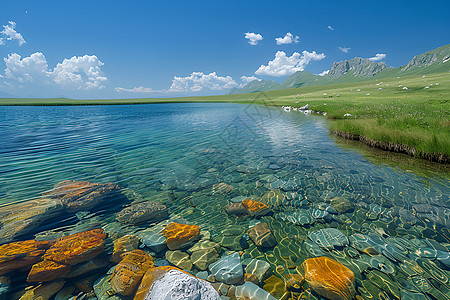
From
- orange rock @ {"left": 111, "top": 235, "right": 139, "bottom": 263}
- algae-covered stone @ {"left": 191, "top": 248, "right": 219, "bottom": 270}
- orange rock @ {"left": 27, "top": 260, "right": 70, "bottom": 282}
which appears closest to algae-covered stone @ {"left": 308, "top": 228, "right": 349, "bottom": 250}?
algae-covered stone @ {"left": 191, "top": 248, "right": 219, "bottom": 270}

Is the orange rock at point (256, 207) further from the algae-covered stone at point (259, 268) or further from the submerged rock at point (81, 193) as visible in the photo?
the submerged rock at point (81, 193)

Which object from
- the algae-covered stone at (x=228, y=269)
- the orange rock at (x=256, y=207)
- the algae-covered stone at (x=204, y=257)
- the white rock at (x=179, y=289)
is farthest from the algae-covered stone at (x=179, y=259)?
the orange rock at (x=256, y=207)

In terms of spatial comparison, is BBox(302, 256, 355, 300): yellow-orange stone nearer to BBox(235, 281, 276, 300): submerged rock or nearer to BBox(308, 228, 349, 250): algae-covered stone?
BBox(308, 228, 349, 250): algae-covered stone

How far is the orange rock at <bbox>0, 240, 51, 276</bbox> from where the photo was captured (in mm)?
4785

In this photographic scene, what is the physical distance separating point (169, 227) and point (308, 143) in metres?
15.9

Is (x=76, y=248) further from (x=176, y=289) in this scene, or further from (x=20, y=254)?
(x=176, y=289)

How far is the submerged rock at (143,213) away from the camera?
7.04 metres

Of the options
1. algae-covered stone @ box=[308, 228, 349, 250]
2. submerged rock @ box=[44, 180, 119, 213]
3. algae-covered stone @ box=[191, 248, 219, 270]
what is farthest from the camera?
submerged rock @ box=[44, 180, 119, 213]

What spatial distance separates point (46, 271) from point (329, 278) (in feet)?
23.4

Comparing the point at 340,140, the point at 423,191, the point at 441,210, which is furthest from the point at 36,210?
the point at 340,140

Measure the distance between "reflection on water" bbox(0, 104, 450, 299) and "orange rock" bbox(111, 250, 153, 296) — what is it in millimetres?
26

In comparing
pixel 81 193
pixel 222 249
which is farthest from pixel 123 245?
pixel 81 193

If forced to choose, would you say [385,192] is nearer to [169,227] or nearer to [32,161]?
[169,227]

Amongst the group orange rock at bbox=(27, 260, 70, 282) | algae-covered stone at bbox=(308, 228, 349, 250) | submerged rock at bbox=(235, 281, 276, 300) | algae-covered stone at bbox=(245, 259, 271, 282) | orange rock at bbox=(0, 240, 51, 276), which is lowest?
algae-covered stone at bbox=(308, 228, 349, 250)
